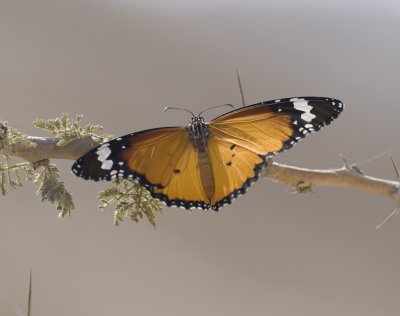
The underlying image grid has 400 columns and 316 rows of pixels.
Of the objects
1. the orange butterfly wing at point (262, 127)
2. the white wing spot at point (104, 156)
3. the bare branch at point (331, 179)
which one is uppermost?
the orange butterfly wing at point (262, 127)

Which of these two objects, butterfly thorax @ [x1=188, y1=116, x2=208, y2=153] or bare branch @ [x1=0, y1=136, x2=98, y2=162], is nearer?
bare branch @ [x1=0, y1=136, x2=98, y2=162]

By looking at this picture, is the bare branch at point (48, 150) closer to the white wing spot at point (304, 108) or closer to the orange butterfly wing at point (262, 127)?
the orange butterfly wing at point (262, 127)

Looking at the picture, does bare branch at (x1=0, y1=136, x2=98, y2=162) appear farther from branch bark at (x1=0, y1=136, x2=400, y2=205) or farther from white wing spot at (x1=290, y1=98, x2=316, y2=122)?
white wing spot at (x1=290, y1=98, x2=316, y2=122)

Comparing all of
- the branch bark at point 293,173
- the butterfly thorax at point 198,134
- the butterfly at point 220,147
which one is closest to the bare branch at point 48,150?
the branch bark at point 293,173

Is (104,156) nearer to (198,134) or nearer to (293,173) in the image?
(198,134)

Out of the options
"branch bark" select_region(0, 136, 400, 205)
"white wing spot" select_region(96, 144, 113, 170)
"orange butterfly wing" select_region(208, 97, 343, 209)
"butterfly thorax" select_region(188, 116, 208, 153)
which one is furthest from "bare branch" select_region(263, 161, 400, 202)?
"white wing spot" select_region(96, 144, 113, 170)

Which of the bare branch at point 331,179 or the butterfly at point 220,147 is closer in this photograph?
the bare branch at point 331,179

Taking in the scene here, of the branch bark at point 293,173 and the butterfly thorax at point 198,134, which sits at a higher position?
the butterfly thorax at point 198,134

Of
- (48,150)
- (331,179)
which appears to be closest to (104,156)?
(48,150)
